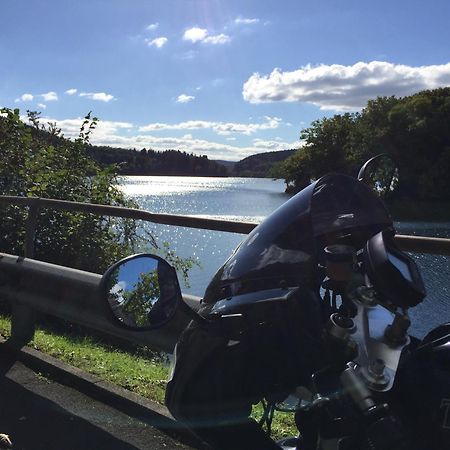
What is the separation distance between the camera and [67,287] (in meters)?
4.71

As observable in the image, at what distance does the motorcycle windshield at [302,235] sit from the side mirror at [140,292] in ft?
0.48

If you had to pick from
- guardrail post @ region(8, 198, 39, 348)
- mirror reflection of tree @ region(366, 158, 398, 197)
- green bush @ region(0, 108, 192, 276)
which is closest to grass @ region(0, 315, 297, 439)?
guardrail post @ region(8, 198, 39, 348)

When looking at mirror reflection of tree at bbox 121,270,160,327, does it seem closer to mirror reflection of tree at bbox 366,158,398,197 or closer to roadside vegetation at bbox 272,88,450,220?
mirror reflection of tree at bbox 366,158,398,197

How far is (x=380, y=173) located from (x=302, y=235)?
831 mm

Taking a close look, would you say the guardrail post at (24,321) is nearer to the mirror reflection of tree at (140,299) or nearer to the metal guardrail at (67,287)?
the metal guardrail at (67,287)

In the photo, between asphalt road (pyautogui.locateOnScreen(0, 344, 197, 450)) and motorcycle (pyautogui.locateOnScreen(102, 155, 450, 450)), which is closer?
motorcycle (pyautogui.locateOnScreen(102, 155, 450, 450))

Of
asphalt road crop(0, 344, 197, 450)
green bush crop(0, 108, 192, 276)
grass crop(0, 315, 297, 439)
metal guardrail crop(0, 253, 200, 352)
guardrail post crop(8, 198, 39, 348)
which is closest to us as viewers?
asphalt road crop(0, 344, 197, 450)

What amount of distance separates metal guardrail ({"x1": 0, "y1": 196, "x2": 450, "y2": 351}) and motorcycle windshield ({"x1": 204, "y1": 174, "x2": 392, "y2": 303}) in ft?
5.26

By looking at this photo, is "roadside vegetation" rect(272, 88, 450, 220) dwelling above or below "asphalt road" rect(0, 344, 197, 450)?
above

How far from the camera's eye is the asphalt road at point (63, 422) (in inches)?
134

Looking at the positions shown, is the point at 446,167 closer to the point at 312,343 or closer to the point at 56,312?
the point at 56,312

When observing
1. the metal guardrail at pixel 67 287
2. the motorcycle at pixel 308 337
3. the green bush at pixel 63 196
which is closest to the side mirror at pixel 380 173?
the motorcycle at pixel 308 337

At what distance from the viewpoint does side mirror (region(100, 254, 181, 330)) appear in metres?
1.65

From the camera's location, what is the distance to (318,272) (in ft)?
5.55
